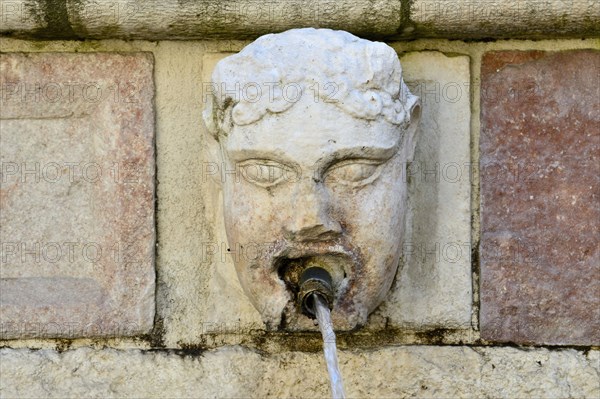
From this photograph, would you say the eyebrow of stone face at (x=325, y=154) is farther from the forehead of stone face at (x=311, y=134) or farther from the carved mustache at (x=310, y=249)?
the carved mustache at (x=310, y=249)

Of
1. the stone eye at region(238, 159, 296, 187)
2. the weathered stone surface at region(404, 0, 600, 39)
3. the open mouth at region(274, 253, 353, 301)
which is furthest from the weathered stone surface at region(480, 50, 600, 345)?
the stone eye at region(238, 159, 296, 187)

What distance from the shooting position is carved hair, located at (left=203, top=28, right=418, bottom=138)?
6.35 feet

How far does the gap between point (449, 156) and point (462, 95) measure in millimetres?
125

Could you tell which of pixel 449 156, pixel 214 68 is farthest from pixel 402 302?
pixel 214 68

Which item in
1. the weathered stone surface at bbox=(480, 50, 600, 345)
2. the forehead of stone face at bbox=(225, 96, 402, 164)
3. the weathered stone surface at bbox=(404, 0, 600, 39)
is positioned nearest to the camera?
the forehead of stone face at bbox=(225, 96, 402, 164)

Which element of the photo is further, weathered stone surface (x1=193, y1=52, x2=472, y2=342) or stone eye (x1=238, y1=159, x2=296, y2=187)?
weathered stone surface (x1=193, y1=52, x2=472, y2=342)

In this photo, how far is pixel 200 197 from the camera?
221cm

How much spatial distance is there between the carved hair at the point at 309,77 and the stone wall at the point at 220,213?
0.70ft

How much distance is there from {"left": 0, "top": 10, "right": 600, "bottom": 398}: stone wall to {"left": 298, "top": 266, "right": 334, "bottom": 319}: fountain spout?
0.20m

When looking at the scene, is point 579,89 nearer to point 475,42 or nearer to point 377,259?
point 475,42

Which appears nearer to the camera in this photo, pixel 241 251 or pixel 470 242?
pixel 241 251

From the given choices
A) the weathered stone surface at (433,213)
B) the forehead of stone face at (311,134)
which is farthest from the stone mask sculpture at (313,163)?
the weathered stone surface at (433,213)

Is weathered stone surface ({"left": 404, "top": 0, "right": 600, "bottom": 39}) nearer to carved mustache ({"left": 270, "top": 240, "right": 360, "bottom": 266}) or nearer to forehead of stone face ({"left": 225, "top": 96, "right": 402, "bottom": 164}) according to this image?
forehead of stone face ({"left": 225, "top": 96, "right": 402, "bottom": 164})

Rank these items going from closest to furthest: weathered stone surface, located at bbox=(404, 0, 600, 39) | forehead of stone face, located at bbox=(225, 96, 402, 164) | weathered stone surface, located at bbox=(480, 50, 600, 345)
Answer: forehead of stone face, located at bbox=(225, 96, 402, 164), weathered stone surface, located at bbox=(404, 0, 600, 39), weathered stone surface, located at bbox=(480, 50, 600, 345)
